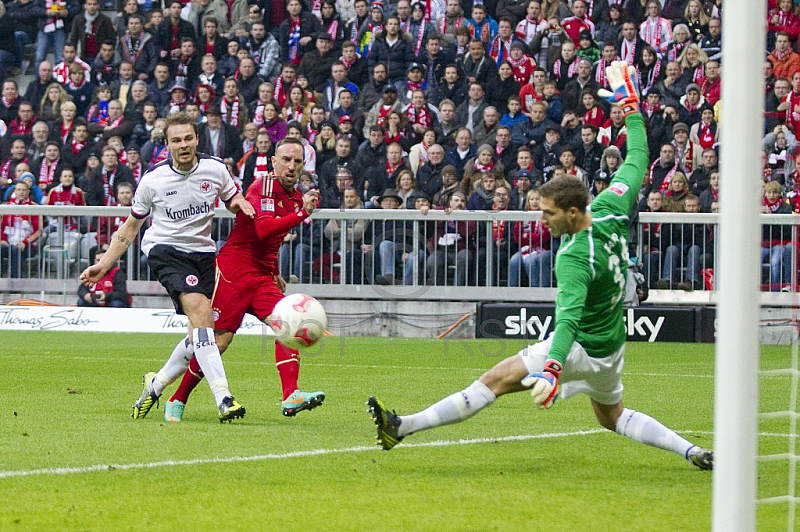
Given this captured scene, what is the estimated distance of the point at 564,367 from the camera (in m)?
6.04

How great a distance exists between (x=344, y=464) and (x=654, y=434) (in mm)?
1623

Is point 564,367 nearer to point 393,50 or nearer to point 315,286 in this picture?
point 315,286

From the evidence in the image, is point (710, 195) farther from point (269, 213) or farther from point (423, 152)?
point (269, 213)

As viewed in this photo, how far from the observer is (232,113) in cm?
1947

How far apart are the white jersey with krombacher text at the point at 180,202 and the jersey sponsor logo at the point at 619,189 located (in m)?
3.33

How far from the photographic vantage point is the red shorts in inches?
342

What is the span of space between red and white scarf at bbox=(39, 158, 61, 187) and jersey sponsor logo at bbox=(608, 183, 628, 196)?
46.5ft

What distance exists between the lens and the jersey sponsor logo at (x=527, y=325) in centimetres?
1572

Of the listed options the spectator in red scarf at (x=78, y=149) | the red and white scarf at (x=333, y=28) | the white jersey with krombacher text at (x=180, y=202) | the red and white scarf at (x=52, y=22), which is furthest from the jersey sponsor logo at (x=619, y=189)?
the red and white scarf at (x=52, y=22)

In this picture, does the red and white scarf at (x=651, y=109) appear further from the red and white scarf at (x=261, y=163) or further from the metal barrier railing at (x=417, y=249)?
the red and white scarf at (x=261, y=163)

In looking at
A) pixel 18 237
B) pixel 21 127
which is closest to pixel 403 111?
→ pixel 18 237

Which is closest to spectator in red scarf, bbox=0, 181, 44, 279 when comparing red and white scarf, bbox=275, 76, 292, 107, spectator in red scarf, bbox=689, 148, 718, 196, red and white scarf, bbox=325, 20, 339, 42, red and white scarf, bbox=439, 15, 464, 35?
red and white scarf, bbox=275, 76, 292, 107

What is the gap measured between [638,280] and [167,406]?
8.58 meters

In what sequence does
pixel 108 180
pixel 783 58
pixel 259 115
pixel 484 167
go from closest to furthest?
pixel 783 58
pixel 484 167
pixel 108 180
pixel 259 115
